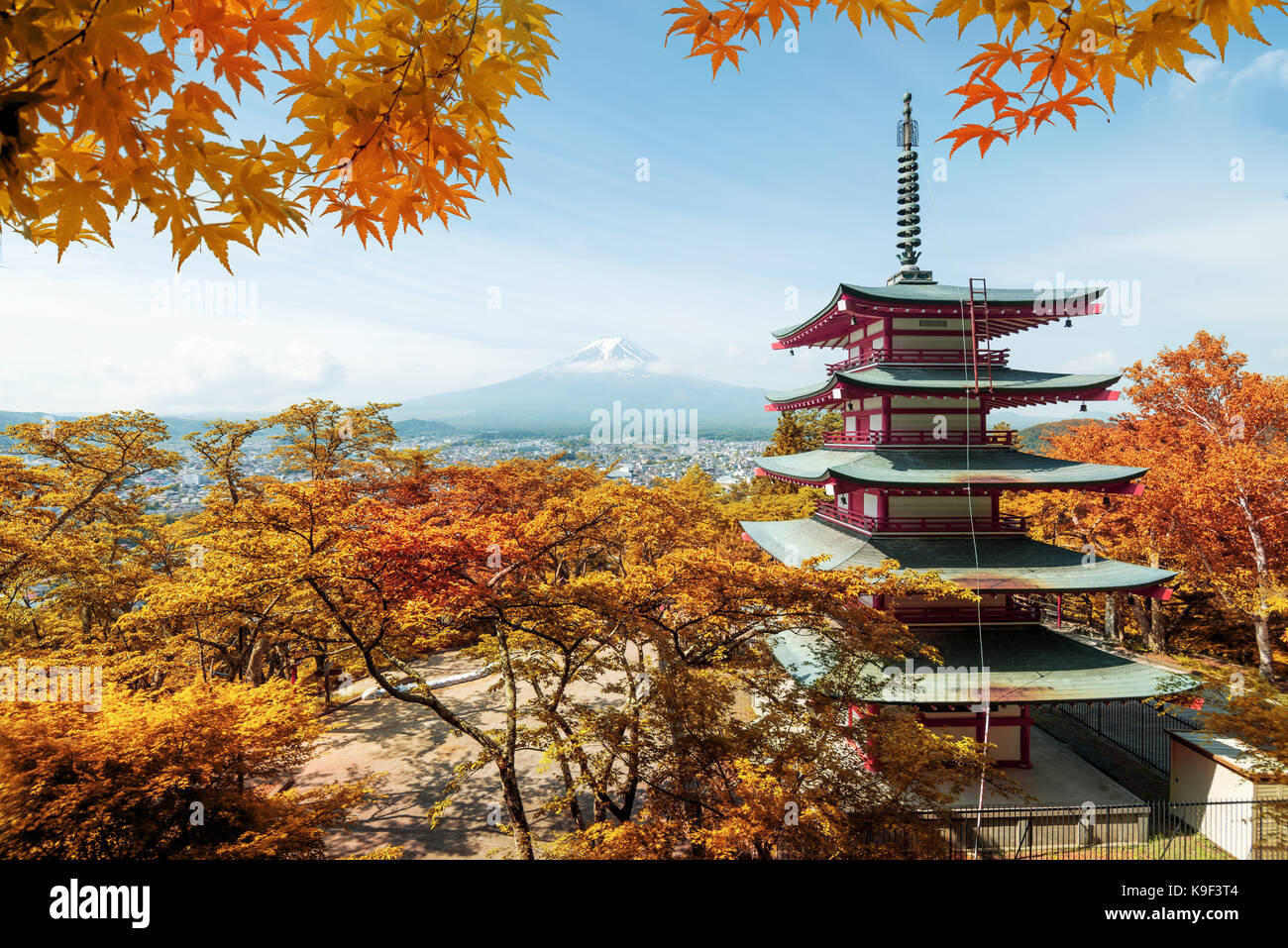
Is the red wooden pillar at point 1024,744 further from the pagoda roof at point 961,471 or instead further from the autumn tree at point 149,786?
the autumn tree at point 149,786

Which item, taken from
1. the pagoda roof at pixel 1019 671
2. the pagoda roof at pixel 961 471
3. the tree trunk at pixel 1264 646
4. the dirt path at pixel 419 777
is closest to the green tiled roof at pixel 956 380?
the pagoda roof at pixel 961 471

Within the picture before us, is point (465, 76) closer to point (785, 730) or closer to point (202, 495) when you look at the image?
point (785, 730)

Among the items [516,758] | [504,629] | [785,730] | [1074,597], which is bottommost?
[516,758]

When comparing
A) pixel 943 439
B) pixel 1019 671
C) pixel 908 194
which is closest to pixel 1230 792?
pixel 1019 671

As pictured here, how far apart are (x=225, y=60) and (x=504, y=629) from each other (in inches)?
301

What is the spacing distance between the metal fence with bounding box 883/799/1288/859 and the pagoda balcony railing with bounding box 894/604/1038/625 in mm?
2988

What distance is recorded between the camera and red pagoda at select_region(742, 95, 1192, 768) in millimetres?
8945

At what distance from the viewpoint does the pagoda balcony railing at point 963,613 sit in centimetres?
986

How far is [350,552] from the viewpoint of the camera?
21.6 ft

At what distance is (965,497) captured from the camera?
10.5 m

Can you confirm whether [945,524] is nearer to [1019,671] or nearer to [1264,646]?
[1019,671]

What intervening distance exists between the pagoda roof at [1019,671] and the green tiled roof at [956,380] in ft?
14.9

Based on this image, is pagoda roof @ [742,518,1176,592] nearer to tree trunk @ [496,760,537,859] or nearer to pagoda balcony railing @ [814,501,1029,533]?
pagoda balcony railing @ [814,501,1029,533]
